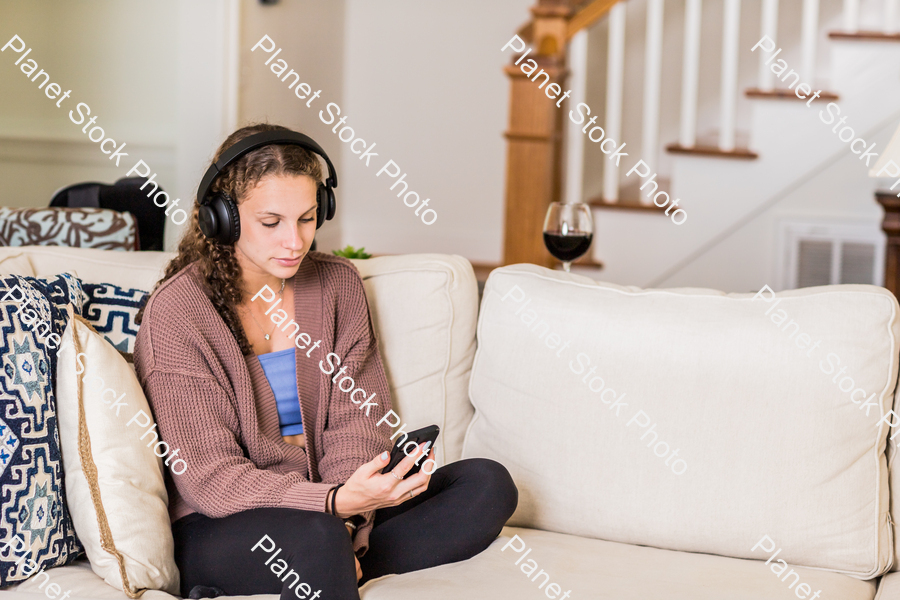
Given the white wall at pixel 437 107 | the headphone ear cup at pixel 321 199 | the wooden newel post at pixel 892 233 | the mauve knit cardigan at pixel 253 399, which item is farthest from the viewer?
the white wall at pixel 437 107

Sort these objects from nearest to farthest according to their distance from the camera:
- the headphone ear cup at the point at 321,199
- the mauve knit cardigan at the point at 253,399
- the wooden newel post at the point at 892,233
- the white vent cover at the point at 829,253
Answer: the mauve knit cardigan at the point at 253,399, the headphone ear cup at the point at 321,199, the wooden newel post at the point at 892,233, the white vent cover at the point at 829,253

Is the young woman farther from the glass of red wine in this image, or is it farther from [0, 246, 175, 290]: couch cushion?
the glass of red wine

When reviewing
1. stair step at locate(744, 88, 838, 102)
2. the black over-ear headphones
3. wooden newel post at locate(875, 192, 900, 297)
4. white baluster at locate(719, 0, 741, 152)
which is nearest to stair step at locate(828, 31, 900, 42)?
stair step at locate(744, 88, 838, 102)

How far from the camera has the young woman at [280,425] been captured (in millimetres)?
1232

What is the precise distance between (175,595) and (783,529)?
3.23 ft

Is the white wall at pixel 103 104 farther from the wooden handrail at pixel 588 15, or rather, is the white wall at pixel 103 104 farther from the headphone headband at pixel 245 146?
the headphone headband at pixel 245 146

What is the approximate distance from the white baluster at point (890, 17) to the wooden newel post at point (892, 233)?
30.1 inches

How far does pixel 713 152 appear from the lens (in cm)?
297

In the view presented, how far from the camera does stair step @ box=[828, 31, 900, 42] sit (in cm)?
283

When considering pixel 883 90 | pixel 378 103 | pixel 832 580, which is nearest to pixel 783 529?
pixel 832 580

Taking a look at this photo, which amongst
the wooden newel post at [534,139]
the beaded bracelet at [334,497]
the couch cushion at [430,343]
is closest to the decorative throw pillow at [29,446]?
the beaded bracelet at [334,497]

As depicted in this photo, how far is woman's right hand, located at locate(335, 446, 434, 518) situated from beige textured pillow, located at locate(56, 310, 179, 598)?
10.9 inches

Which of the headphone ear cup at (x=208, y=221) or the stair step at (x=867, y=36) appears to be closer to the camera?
the headphone ear cup at (x=208, y=221)

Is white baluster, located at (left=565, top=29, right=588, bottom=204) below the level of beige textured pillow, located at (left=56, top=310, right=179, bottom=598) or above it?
above
